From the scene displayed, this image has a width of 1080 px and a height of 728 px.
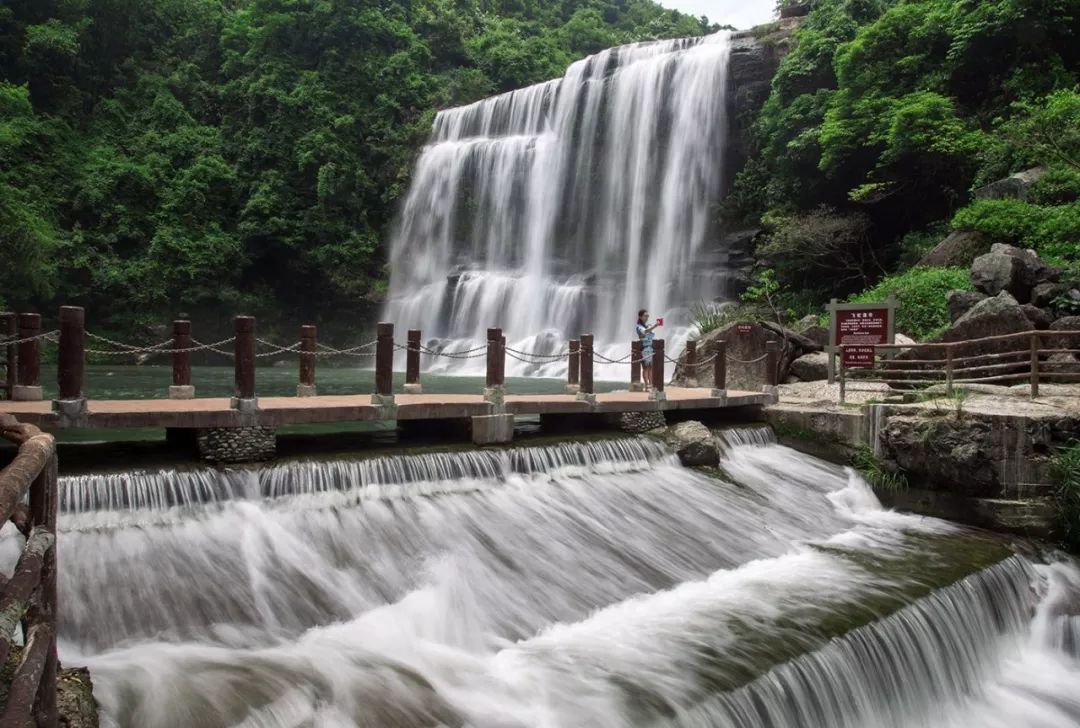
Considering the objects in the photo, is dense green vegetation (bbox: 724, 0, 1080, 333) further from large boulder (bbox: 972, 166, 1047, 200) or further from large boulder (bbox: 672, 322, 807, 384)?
large boulder (bbox: 672, 322, 807, 384)

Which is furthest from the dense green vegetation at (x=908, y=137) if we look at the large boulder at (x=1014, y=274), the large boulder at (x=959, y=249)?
the large boulder at (x=1014, y=274)

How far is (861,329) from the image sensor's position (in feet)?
42.1

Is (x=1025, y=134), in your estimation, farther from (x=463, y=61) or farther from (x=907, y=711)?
(x=463, y=61)

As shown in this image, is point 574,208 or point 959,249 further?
point 574,208

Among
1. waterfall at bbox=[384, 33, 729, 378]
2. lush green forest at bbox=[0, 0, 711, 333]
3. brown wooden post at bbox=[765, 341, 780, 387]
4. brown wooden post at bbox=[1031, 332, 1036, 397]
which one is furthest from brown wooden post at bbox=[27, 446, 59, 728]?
lush green forest at bbox=[0, 0, 711, 333]

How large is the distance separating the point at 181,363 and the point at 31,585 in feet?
22.3

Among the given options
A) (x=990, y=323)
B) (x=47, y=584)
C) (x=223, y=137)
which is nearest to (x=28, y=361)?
(x=47, y=584)

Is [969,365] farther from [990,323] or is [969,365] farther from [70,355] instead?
[70,355]

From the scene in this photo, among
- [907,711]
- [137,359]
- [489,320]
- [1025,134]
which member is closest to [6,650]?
[907,711]

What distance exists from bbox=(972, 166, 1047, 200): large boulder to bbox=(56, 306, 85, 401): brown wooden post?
61.2 feet

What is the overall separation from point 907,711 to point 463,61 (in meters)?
41.2

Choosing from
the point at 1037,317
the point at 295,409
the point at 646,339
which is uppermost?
the point at 1037,317

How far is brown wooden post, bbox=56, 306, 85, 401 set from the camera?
6.63 m

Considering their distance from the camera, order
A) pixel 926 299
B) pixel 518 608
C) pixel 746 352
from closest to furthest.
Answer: pixel 518 608 < pixel 746 352 < pixel 926 299
